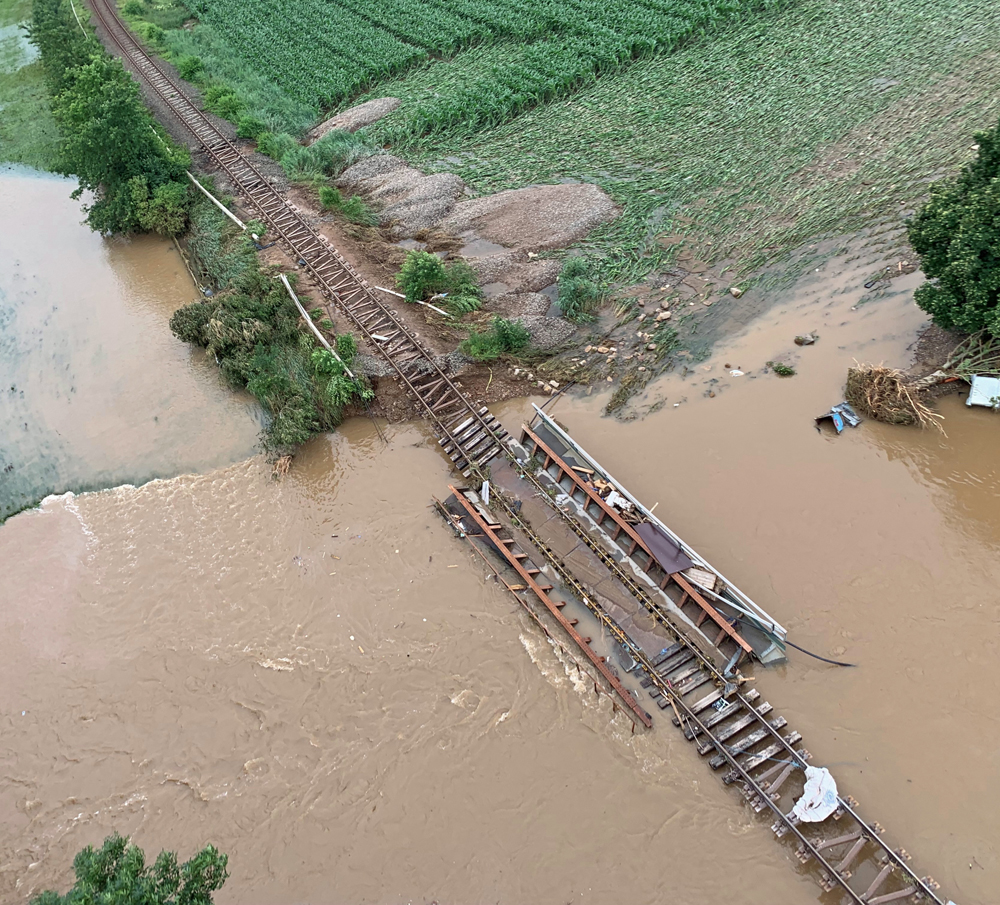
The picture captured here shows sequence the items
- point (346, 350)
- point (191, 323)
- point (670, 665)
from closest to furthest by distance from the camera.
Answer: point (670, 665)
point (346, 350)
point (191, 323)

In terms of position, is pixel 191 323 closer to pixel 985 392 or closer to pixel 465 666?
pixel 465 666

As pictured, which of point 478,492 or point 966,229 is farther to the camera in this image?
point 478,492

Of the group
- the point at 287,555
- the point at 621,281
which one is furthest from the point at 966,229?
the point at 287,555

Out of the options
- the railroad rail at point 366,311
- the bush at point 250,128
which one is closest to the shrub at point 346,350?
the railroad rail at point 366,311

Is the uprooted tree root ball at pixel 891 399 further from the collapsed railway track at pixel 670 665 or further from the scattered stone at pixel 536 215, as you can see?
the scattered stone at pixel 536 215

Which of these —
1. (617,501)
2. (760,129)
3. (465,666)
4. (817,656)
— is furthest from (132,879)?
(760,129)

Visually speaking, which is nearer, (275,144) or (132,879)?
(132,879)

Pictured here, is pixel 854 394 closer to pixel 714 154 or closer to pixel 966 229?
pixel 966 229

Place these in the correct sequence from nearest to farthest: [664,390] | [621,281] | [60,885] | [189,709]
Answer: [60,885], [189,709], [664,390], [621,281]
